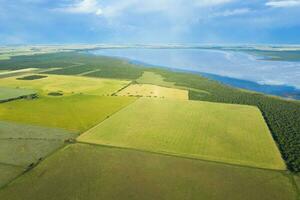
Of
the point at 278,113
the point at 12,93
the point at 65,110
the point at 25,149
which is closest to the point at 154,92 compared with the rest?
the point at 65,110

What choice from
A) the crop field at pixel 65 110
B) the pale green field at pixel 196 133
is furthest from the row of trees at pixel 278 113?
the crop field at pixel 65 110

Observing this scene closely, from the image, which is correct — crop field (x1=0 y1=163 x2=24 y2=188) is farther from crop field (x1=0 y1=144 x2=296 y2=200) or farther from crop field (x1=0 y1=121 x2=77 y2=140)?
crop field (x1=0 y1=121 x2=77 y2=140)

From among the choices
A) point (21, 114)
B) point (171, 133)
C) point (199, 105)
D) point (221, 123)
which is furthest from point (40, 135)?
point (199, 105)

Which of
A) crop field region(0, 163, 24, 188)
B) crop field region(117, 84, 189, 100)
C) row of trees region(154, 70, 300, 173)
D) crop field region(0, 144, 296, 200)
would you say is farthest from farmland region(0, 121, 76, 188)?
crop field region(117, 84, 189, 100)

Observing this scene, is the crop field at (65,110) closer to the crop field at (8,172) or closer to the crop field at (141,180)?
the crop field at (141,180)

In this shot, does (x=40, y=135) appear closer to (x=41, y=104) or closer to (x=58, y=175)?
(x=58, y=175)

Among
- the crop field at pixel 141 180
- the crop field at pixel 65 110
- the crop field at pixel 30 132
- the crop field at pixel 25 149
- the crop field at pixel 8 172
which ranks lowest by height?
the crop field at pixel 141 180
